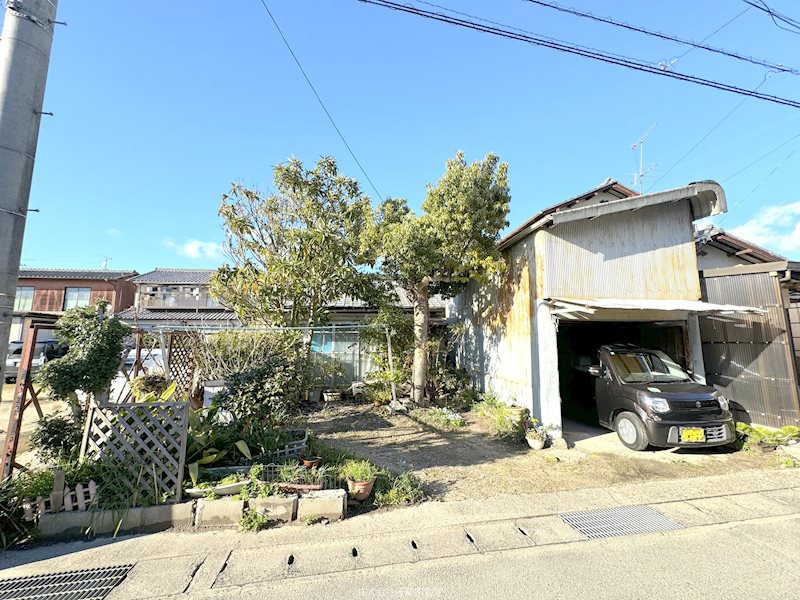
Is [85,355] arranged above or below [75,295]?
below

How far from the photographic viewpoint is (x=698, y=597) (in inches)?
106

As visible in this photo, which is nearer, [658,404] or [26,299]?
[658,404]

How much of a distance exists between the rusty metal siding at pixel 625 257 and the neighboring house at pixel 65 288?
29.1 metres

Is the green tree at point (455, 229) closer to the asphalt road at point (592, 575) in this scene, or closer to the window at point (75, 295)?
the asphalt road at point (592, 575)

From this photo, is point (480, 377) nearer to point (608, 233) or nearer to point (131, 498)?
point (608, 233)

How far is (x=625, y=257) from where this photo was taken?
7.84 meters

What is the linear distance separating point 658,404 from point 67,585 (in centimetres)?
768

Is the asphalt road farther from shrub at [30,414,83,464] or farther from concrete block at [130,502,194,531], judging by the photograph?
shrub at [30,414,83,464]

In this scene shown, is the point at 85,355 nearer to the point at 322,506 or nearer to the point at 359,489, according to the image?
the point at 322,506

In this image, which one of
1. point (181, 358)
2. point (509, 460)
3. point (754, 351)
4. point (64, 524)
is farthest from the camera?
point (181, 358)

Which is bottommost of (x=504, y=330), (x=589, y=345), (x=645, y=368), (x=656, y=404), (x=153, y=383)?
(x=656, y=404)

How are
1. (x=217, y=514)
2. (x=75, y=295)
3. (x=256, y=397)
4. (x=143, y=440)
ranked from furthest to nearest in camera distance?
(x=75, y=295) < (x=256, y=397) < (x=143, y=440) < (x=217, y=514)

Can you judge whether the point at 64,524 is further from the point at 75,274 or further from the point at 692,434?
the point at 75,274

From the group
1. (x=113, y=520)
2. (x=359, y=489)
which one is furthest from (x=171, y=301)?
(x=359, y=489)
